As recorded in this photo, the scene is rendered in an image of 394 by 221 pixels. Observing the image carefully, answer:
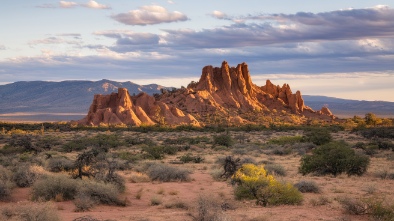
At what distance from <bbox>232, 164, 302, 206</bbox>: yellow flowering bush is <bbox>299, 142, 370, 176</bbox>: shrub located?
253 inches

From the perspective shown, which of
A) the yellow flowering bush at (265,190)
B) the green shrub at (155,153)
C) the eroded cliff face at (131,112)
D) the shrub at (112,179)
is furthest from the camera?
the eroded cliff face at (131,112)

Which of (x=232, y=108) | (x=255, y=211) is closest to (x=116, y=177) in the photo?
(x=255, y=211)

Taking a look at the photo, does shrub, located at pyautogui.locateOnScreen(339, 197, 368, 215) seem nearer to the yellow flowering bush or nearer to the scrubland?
the scrubland

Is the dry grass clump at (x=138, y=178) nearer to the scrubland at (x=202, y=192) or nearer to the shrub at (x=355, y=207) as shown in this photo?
the scrubland at (x=202, y=192)

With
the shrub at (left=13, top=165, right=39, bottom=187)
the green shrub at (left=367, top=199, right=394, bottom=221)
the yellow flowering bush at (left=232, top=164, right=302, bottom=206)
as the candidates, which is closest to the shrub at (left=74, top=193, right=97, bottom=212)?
the shrub at (left=13, top=165, right=39, bottom=187)

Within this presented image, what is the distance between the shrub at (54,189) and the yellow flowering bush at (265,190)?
5.06m

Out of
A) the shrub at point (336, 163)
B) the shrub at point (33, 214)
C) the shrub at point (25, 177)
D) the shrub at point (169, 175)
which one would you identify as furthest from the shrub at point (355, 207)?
the shrub at point (25, 177)

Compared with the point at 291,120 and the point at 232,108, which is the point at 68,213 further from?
the point at 232,108

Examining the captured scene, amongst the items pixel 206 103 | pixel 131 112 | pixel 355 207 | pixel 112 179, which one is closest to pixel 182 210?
pixel 112 179

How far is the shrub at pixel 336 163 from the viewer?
2008 cm

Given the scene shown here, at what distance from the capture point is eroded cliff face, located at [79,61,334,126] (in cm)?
8619

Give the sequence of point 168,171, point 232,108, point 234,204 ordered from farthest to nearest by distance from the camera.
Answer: point 232,108 → point 168,171 → point 234,204

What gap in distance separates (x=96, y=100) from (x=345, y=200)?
3349 inches

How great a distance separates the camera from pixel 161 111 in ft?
292
